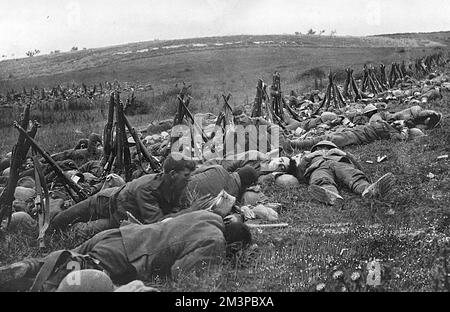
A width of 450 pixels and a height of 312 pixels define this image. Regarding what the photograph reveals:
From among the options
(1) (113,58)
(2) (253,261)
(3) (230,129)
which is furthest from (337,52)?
(2) (253,261)

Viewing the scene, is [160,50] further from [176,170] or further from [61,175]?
[176,170]

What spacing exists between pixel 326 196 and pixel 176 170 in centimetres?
202

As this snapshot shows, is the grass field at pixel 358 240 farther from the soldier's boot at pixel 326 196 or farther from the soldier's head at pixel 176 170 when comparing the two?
the soldier's head at pixel 176 170

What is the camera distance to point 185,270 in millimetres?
3781

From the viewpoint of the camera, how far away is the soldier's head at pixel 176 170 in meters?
5.00

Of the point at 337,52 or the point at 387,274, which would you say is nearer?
the point at 387,274

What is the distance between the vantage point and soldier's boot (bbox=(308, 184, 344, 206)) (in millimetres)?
5910

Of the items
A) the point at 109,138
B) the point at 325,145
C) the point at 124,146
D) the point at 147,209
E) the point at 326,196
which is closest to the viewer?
the point at 147,209

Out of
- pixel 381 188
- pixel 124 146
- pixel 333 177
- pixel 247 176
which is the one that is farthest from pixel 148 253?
pixel 333 177

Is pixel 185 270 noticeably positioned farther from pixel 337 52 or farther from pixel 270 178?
pixel 337 52

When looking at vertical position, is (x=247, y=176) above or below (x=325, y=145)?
below

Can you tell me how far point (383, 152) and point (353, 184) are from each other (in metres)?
2.28

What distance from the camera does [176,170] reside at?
→ 5.05m

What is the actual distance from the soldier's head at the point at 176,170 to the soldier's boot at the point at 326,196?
176 cm
